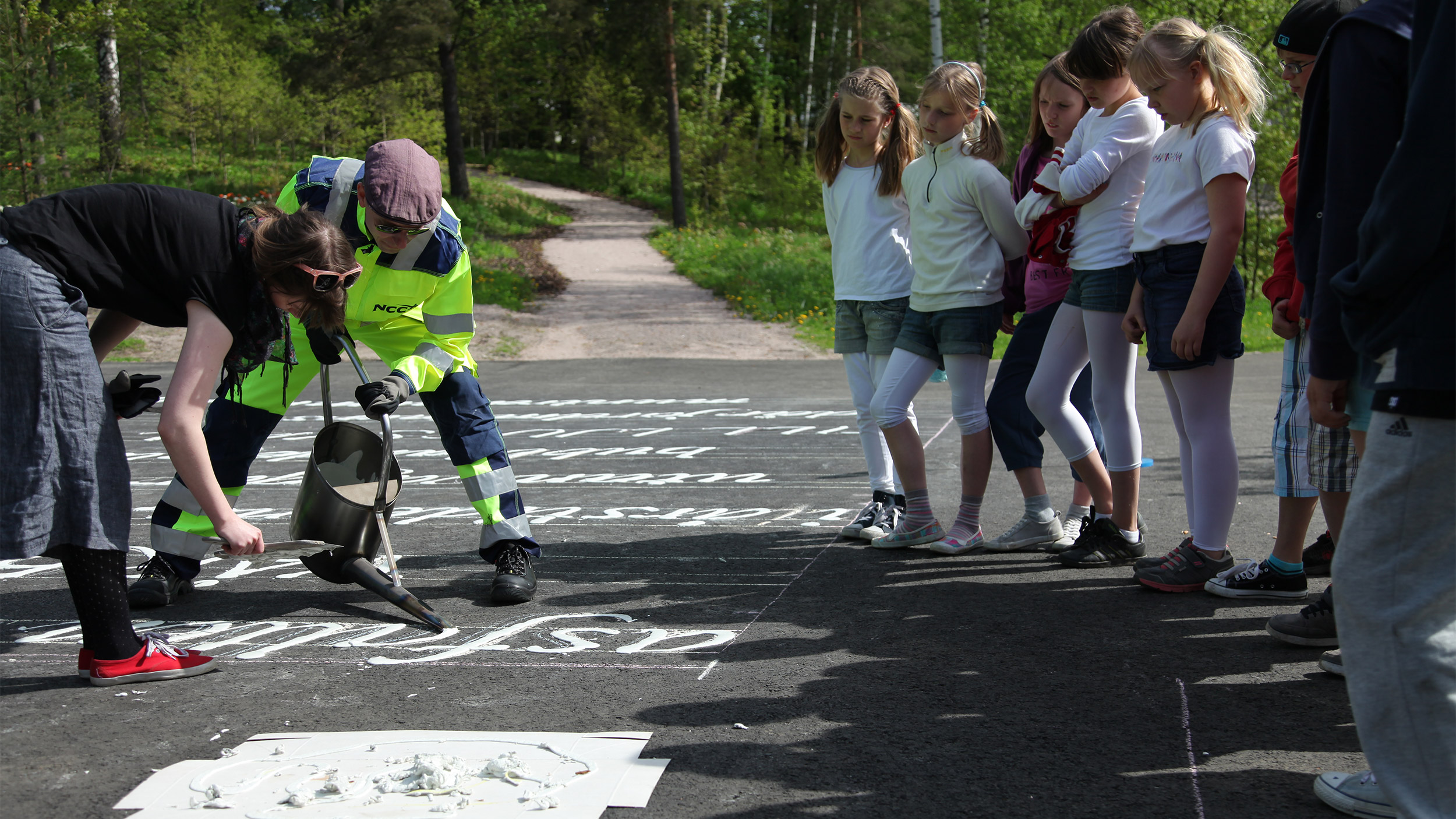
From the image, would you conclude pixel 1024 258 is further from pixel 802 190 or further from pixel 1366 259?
pixel 802 190

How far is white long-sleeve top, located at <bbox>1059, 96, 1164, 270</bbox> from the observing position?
3.95m

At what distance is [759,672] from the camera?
3.21 m

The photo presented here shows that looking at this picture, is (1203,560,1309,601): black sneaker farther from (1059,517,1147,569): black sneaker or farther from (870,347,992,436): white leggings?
(870,347,992,436): white leggings

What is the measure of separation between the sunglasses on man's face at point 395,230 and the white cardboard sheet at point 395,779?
164 cm

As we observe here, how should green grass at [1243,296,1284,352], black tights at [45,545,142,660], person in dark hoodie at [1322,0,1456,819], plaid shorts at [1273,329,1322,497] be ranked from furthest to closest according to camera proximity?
green grass at [1243,296,1284,352] → plaid shorts at [1273,329,1322,497] → black tights at [45,545,142,660] → person in dark hoodie at [1322,0,1456,819]

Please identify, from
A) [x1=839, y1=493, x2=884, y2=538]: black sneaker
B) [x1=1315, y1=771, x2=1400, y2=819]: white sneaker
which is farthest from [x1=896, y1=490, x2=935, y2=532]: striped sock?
[x1=1315, y1=771, x2=1400, y2=819]: white sneaker

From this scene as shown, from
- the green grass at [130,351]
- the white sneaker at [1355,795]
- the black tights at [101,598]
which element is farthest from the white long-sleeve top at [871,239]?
the green grass at [130,351]

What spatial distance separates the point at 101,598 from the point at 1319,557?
399 cm

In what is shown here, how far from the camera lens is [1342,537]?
6.61ft

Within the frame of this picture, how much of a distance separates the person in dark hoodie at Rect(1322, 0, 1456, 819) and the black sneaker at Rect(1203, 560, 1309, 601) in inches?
73.7

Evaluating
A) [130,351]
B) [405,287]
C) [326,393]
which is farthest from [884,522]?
[130,351]

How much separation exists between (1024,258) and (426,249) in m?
2.29

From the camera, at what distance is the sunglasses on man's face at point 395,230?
3.69 metres

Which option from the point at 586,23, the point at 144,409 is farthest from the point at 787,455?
the point at 586,23
